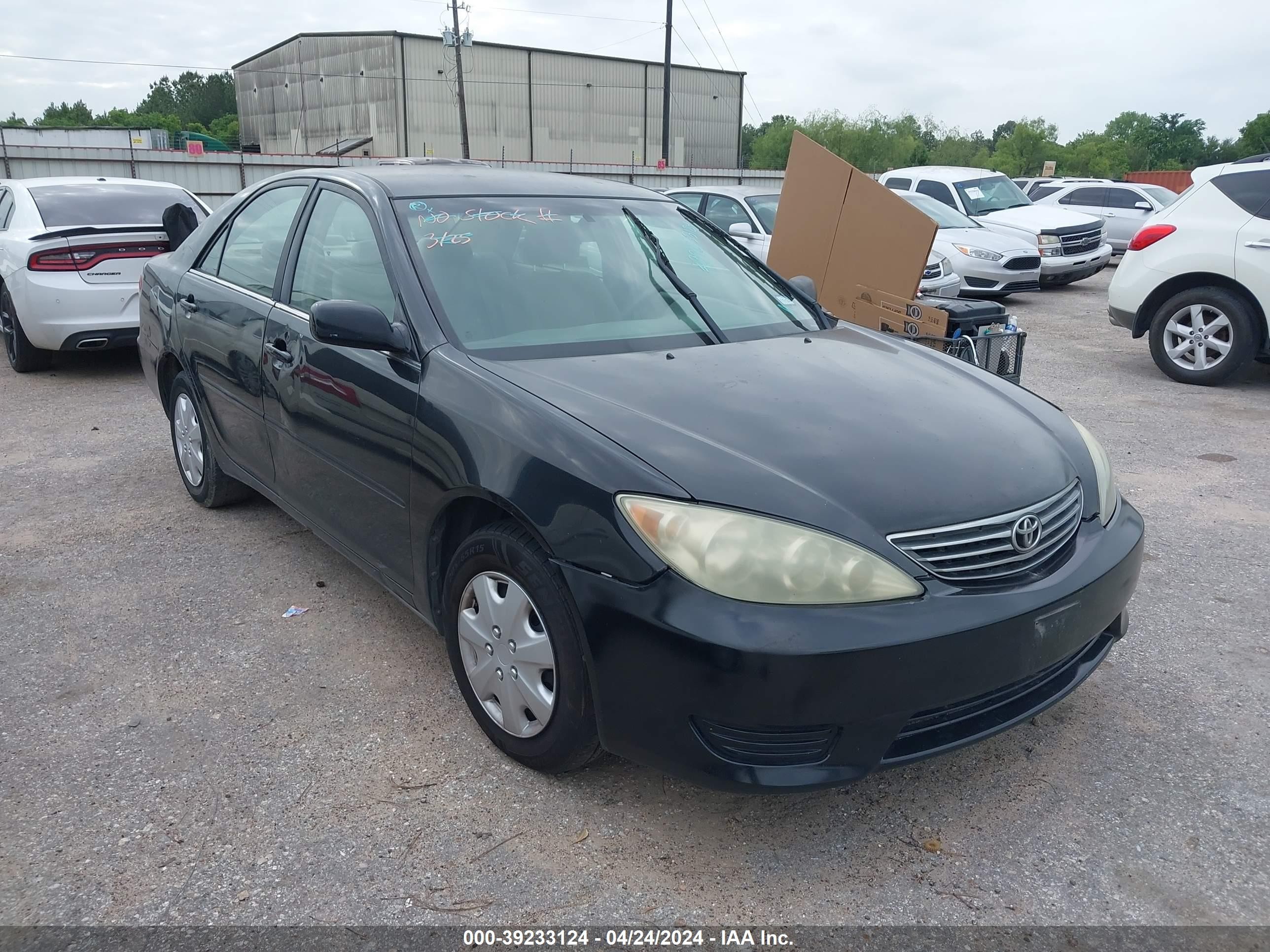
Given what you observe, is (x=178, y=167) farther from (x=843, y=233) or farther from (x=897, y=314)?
(x=897, y=314)

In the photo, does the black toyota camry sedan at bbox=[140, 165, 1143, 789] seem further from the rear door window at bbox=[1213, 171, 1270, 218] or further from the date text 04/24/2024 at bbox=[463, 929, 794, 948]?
the rear door window at bbox=[1213, 171, 1270, 218]

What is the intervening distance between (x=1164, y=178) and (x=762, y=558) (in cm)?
4976

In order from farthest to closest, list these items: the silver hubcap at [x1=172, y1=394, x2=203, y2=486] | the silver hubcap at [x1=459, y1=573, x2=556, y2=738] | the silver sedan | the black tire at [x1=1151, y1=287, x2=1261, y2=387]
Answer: the silver sedan
the black tire at [x1=1151, y1=287, x2=1261, y2=387]
the silver hubcap at [x1=172, y1=394, x2=203, y2=486]
the silver hubcap at [x1=459, y1=573, x2=556, y2=738]

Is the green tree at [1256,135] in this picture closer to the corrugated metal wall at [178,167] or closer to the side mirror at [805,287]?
the corrugated metal wall at [178,167]

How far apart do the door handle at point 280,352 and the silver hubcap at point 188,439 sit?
1105 millimetres

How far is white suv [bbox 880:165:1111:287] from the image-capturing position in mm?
13758

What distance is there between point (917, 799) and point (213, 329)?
3.24 metres

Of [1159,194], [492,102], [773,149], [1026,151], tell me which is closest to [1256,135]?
[1026,151]

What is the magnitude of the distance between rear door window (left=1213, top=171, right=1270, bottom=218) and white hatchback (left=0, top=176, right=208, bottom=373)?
322 inches

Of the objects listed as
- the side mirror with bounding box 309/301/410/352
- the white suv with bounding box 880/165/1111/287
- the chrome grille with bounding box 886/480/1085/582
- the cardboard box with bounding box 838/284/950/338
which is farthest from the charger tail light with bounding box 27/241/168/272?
the white suv with bounding box 880/165/1111/287

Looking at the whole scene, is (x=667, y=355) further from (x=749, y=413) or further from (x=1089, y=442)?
(x=1089, y=442)

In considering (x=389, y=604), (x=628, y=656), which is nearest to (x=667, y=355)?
(x=628, y=656)

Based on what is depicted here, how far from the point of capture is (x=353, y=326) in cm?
288

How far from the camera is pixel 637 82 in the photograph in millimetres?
63094
